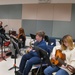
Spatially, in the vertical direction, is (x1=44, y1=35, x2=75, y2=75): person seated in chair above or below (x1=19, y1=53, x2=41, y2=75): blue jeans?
above

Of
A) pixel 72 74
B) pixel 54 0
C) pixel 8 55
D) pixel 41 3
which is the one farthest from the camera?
pixel 41 3

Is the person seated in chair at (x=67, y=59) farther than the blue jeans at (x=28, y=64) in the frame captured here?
No

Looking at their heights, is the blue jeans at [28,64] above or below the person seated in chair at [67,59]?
below

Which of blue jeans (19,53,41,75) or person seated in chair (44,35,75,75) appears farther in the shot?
blue jeans (19,53,41,75)

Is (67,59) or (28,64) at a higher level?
(67,59)

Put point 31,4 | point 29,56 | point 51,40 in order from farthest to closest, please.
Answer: point 31,4 < point 51,40 < point 29,56

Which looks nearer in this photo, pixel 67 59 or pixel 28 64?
pixel 67 59

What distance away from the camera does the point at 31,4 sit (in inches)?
373

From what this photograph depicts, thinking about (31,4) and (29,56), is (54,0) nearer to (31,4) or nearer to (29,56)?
(31,4)

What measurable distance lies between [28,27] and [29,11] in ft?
3.05

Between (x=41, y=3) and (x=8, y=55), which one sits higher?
(x=41, y=3)

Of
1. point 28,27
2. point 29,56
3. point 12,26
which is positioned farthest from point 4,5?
point 29,56

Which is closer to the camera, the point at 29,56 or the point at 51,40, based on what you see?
the point at 29,56

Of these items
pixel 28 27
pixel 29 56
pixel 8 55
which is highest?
pixel 28 27
